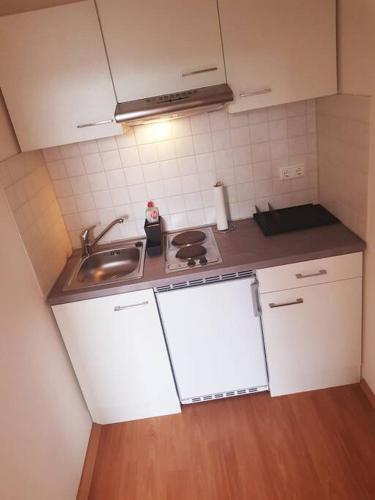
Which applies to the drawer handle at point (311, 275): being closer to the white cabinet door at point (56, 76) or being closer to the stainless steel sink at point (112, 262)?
the stainless steel sink at point (112, 262)

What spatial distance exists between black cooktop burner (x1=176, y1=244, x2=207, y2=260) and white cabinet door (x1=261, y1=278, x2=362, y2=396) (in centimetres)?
38

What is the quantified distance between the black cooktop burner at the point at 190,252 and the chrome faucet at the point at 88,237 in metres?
0.45

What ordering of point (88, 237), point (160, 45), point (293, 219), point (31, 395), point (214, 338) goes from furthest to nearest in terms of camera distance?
point (88, 237) → point (293, 219) → point (214, 338) → point (160, 45) → point (31, 395)

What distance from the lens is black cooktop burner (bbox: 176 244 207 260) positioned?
1848mm

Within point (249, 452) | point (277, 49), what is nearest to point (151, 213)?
point (277, 49)

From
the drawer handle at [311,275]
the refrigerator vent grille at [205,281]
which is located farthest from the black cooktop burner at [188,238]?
the drawer handle at [311,275]

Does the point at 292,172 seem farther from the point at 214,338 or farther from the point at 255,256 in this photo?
the point at 214,338

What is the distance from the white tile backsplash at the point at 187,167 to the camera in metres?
2.01

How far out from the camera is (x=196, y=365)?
1.95 meters

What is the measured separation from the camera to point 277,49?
62.3 inches

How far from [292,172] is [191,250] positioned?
753 mm

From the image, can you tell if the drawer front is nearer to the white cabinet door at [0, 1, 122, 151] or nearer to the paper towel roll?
the paper towel roll

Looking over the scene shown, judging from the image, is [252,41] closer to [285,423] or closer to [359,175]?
[359,175]

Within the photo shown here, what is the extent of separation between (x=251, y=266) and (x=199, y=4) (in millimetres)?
1112
